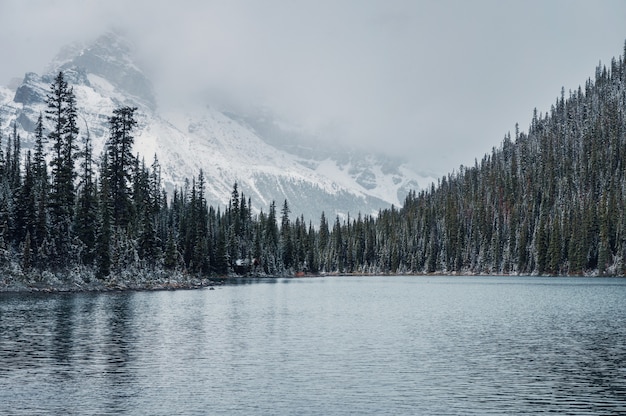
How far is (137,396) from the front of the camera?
35.6 m

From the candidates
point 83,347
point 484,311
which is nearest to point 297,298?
point 484,311

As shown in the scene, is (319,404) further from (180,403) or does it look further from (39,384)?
(39,384)

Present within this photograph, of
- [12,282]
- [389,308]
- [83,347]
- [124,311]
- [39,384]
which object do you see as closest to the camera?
[39,384]

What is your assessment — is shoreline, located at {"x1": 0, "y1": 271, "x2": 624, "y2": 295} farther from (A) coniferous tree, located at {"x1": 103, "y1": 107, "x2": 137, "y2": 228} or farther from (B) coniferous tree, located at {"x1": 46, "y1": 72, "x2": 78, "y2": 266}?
(A) coniferous tree, located at {"x1": 103, "y1": 107, "x2": 137, "y2": 228}

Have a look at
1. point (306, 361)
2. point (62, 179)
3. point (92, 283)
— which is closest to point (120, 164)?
point (62, 179)

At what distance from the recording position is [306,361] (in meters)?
46.4

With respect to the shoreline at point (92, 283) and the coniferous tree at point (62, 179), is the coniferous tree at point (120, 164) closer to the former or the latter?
the shoreline at point (92, 283)

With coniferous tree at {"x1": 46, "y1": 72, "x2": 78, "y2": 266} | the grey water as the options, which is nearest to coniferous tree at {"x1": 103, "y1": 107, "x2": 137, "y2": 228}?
coniferous tree at {"x1": 46, "y1": 72, "x2": 78, "y2": 266}

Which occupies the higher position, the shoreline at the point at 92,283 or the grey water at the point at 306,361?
the shoreline at the point at 92,283

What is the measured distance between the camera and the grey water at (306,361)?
112 feet

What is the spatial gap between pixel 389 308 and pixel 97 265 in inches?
2169

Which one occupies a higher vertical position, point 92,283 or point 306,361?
point 92,283

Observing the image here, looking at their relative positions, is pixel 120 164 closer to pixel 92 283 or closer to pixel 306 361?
pixel 92 283

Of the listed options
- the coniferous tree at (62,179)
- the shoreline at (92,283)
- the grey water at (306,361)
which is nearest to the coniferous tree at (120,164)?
the shoreline at (92,283)
